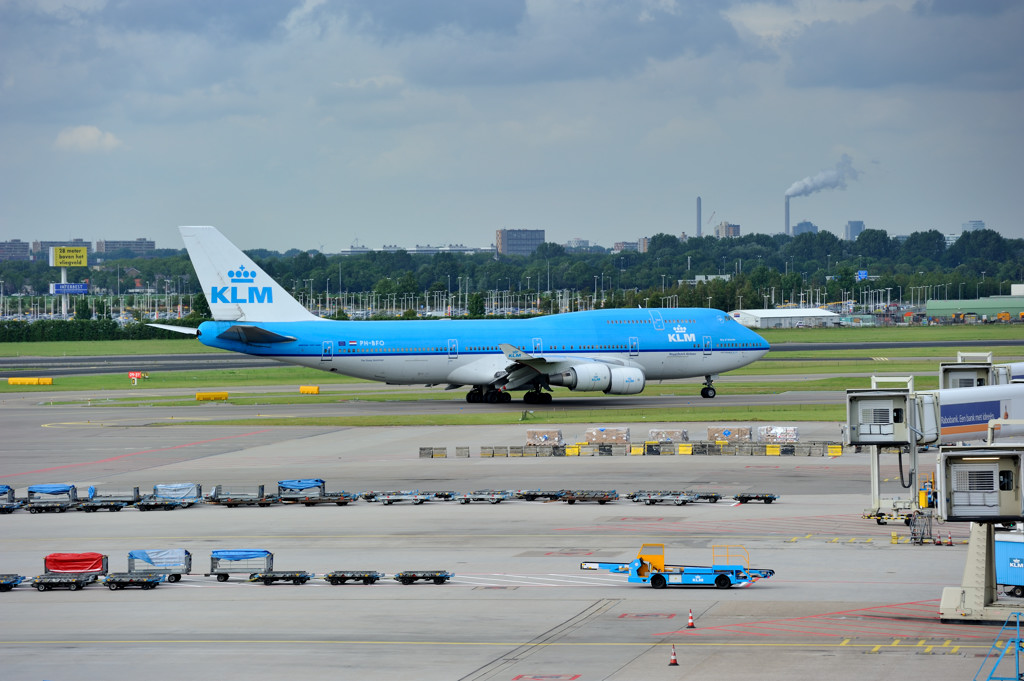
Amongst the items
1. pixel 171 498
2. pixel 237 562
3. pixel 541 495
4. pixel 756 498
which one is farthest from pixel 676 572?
pixel 171 498

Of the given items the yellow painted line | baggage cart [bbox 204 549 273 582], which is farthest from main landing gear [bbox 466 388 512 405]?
the yellow painted line

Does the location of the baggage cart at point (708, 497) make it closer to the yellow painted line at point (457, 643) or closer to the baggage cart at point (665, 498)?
the baggage cart at point (665, 498)

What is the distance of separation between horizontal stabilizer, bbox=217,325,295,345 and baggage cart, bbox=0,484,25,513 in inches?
1161

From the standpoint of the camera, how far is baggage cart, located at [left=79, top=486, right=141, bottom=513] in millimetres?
40906

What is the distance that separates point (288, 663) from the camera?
72.8 feet

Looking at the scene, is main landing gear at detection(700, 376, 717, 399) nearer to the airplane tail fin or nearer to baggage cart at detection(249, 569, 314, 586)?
the airplane tail fin

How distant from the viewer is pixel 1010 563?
26.8m

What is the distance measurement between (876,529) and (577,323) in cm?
4221

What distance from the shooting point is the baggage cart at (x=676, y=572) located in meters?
27.5

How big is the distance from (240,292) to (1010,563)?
55.9 meters

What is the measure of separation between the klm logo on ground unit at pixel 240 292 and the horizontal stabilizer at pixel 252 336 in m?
2.65

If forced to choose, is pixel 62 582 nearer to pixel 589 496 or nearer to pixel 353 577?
pixel 353 577

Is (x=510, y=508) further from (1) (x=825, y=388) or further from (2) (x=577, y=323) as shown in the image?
(1) (x=825, y=388)

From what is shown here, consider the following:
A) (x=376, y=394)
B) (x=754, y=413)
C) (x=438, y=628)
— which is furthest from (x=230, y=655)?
(x=376, y=394)
